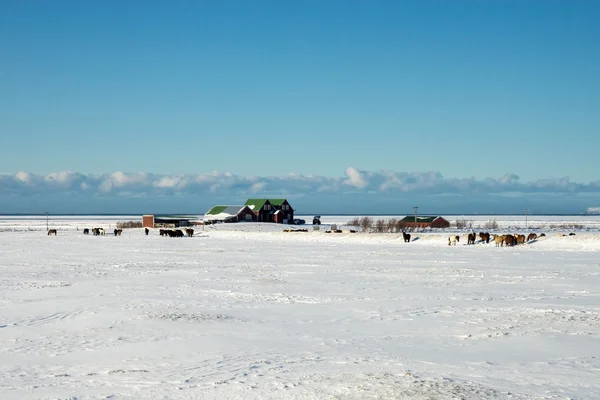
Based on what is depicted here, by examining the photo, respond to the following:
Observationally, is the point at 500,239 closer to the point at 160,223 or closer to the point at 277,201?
the point at 277,201

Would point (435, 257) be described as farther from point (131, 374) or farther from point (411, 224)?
point (411, 224)

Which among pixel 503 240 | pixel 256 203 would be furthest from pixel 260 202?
pixel 503 240

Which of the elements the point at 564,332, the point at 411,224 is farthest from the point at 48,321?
the point at 411,224

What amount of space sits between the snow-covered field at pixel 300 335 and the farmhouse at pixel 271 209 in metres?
61.9

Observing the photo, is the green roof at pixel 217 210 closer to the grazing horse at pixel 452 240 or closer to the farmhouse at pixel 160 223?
the farmhouse at pixel 160 223

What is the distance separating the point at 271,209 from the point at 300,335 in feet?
244

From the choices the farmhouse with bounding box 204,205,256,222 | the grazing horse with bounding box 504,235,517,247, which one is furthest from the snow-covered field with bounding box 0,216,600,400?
the farmhouse with bounding box 204,205,256,222

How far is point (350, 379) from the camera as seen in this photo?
883 centimetres

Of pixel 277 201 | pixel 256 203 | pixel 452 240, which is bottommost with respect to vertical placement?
pixel 452 240

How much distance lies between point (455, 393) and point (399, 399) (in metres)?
0.71

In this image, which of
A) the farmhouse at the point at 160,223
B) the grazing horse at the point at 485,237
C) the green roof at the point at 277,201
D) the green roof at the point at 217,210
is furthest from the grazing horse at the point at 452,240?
the green roof at the point at 217,210

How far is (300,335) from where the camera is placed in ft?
38.6

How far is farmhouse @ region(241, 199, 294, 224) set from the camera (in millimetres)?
85312

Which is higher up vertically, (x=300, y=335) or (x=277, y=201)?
(x=277, y=201)
